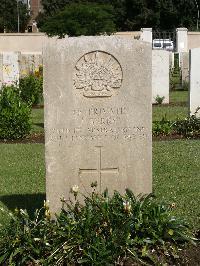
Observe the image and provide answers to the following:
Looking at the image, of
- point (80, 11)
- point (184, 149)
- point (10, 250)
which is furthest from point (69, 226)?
point (80, 11)

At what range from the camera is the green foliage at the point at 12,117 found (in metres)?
11.8

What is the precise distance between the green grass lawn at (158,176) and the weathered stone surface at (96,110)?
640 mm

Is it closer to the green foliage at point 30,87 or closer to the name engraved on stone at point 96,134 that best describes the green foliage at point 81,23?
the green foliage at point 30,87

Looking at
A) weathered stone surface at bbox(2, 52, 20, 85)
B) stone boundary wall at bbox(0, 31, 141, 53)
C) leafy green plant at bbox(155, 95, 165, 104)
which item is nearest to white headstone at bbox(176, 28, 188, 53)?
stone boundary wall at bbox(0, 31, 141, 53)

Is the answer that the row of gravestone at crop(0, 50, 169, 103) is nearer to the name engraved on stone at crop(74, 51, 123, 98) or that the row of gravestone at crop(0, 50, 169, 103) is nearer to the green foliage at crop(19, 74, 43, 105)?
the green foliage at crop(19, 74, 43, 105)

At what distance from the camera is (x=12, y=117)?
38.7 feet

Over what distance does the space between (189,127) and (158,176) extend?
4031 millimetres

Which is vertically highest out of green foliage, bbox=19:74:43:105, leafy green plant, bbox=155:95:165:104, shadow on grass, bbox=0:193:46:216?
green foliage, bbox=19:74:43:105

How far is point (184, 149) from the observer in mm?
10406

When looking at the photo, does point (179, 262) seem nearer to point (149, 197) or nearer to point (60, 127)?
point (149, 197)

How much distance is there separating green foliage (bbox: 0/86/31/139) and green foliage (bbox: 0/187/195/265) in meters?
6.69

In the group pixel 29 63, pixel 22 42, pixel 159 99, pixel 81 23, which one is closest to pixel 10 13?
pixel 22 42

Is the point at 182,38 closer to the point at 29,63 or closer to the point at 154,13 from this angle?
the point at 154,13

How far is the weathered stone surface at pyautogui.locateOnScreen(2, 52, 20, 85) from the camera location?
731 inches
